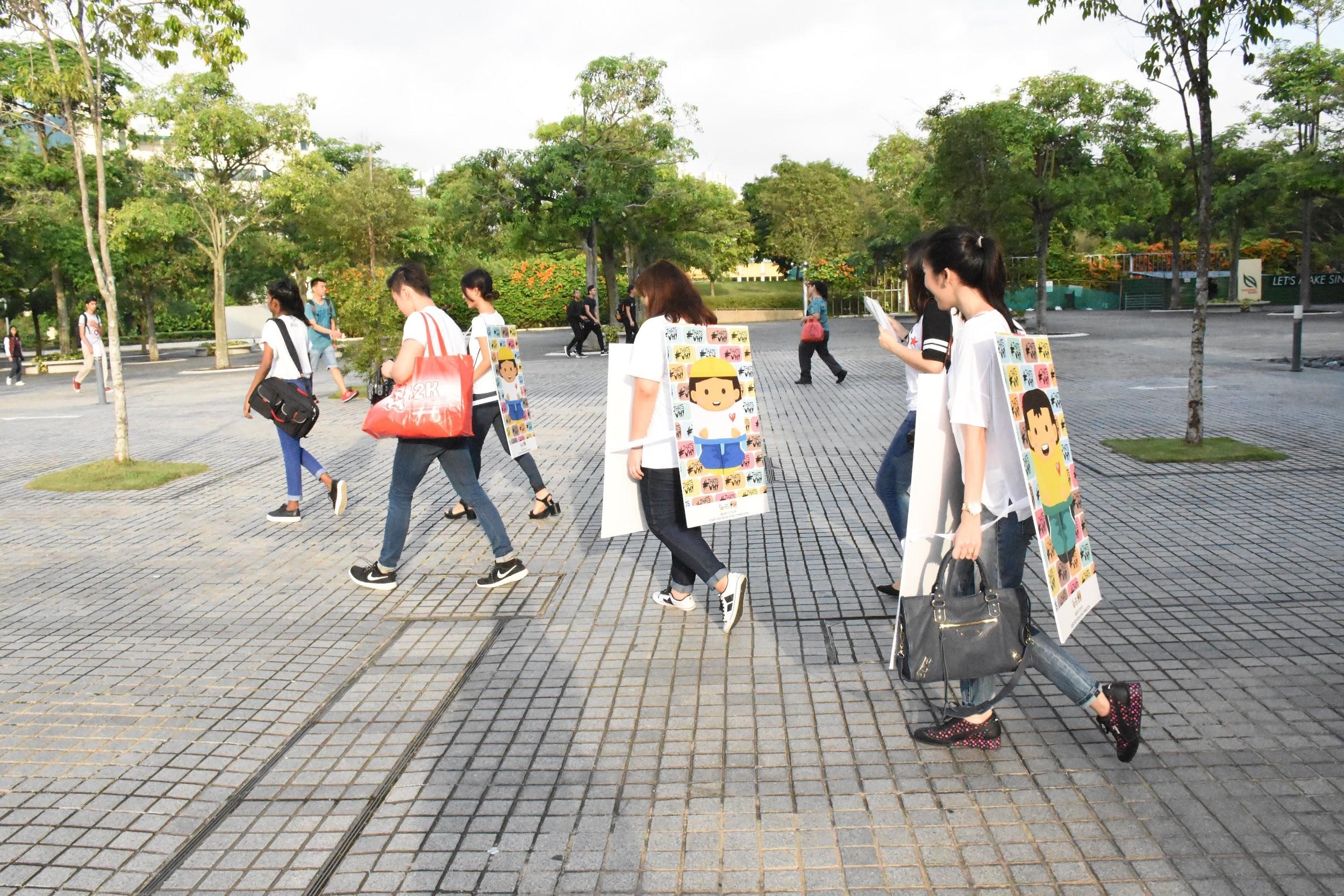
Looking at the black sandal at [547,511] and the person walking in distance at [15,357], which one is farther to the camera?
the person walking in distance at [15,357]

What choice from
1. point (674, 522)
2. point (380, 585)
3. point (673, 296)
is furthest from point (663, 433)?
point (380, 585)

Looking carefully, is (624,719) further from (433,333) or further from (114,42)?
(114,42)

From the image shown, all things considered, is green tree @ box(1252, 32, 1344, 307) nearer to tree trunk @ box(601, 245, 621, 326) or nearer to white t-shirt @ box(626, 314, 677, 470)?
tree trunk @ box(601, 245, 621, 326)

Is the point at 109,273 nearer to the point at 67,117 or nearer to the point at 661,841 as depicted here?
the point at 67,117

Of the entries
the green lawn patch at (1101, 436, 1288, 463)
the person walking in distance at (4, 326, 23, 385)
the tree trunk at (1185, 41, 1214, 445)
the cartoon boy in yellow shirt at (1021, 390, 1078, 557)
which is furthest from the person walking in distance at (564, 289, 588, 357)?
the cartoon boy in yellow shirt at (1021, 390, 1078, 557)

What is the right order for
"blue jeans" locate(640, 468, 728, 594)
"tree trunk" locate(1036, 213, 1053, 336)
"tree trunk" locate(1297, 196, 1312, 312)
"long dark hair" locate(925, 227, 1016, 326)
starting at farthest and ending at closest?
"tree trunk" locate(1297, 196, 1312, 312)
"tree trunk" locate(1036, 213, 1053, 336)
"blue jeans" locate(640, 468, 728, 594)
"long dark hair" locate(925, 227, 1016, 326)

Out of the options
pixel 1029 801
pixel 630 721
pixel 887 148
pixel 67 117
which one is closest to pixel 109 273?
pixel 67 117

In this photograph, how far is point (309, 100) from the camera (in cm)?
2584

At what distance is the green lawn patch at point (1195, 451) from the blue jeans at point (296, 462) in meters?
6.65

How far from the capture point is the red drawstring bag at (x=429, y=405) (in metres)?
5.48

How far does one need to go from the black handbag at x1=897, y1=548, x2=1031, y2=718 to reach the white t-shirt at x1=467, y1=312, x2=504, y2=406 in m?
4.22

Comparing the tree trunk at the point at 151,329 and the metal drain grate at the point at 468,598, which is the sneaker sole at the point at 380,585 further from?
the tree trunk at the point at 151,329

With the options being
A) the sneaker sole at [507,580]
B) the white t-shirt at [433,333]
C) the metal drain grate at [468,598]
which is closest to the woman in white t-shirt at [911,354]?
the metal drain grate at [468,598]

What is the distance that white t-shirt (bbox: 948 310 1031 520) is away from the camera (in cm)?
335
